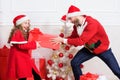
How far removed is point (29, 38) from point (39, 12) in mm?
598

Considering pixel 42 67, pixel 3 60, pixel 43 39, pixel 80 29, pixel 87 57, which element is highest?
pixel 80 29

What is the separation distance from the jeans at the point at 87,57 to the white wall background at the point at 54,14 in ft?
2.06

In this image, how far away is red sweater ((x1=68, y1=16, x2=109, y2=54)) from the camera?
9.83ft

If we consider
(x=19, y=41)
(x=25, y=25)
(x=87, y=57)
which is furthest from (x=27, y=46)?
(x=87, y=57)

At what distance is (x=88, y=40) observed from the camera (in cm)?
303

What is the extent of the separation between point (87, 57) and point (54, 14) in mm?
782

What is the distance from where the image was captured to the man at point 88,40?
9.88 feet

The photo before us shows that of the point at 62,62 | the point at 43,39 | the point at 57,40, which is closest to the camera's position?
the point at 57,40

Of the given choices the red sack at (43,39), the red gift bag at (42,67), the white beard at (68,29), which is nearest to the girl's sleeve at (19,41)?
the red sack at (43,39)

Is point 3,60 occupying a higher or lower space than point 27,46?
lower

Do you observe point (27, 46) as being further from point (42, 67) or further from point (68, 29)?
point (42, 67)

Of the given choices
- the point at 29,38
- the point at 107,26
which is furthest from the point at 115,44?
the point at 29,38

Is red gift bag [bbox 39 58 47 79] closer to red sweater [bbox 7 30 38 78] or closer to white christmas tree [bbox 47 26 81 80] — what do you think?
white christmas tree [bbox 47 26 81 80]

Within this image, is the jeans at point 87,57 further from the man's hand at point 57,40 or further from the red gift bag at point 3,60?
the red gift bag at point 3,60
